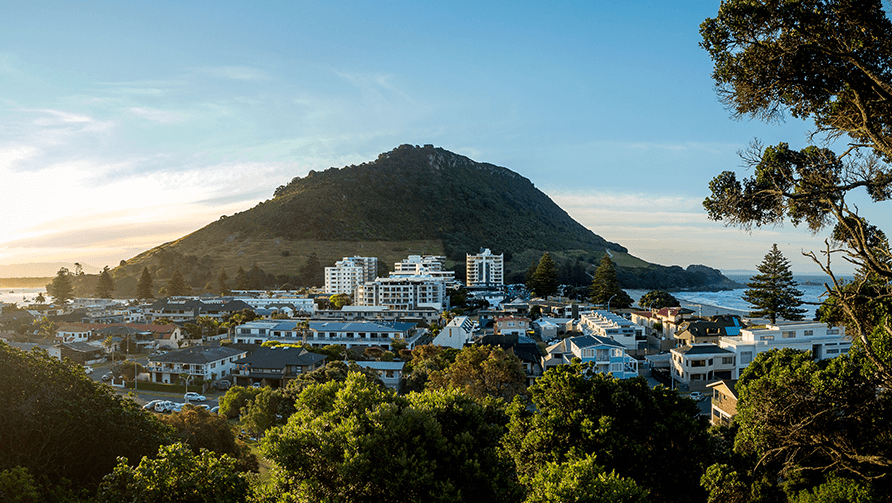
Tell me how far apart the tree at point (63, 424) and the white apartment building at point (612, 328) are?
1314 inches

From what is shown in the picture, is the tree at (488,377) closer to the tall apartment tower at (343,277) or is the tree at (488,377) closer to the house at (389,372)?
the house at (389,372)

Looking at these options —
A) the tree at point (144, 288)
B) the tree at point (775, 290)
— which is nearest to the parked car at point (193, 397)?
the tree at point (775, 290)

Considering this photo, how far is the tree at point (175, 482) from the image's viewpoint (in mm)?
6570

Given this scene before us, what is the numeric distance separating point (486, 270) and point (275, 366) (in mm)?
76884

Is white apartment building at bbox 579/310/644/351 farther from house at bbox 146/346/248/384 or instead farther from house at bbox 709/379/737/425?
house at bbox 146/346/248/384

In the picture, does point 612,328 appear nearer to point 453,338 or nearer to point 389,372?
point 453,338

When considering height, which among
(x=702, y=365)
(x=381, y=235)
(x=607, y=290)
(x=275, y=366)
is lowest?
(x=275, y=366)

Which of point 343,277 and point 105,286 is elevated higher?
point 343,277

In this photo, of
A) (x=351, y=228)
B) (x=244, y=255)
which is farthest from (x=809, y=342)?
(x=351, y=228)

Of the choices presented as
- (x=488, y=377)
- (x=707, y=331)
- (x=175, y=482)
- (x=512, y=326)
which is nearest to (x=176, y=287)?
(x=512, y=326)

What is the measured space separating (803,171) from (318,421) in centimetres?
770

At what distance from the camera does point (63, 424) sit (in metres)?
8.61

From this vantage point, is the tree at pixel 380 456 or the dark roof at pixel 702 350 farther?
the dark roof at pixel 702 350

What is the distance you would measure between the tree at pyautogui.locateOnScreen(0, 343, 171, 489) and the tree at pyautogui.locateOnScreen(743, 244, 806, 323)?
48.4 metres
